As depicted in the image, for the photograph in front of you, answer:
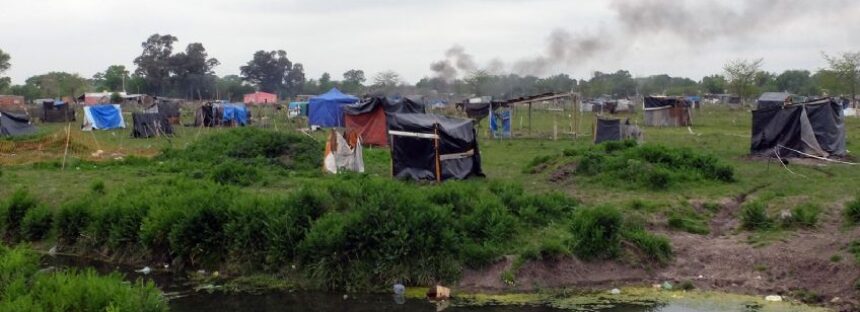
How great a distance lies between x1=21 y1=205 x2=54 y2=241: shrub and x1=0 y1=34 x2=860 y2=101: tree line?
52.1m

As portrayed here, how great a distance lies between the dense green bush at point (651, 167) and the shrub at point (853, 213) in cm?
408

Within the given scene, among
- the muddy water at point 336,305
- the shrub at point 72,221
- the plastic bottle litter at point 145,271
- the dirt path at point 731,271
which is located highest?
the shrub at point 72,221

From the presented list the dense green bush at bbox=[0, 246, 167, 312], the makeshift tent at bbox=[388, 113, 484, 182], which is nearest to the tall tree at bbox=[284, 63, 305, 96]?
the makeshift tent at bbox=[388, 113, 484, 182]

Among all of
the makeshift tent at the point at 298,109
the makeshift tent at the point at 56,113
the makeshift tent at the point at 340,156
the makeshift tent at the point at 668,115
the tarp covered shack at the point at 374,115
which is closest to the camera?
the makeshift tent at the point at 340,156

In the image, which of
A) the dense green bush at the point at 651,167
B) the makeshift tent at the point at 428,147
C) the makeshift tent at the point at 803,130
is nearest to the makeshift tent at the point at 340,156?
the makeshift tent at the point at 428,147

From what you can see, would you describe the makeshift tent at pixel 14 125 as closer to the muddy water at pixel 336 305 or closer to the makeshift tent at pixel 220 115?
the makeshift tent at pixel 220 115

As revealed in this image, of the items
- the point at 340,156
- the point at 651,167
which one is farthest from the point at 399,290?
the point at 340,156

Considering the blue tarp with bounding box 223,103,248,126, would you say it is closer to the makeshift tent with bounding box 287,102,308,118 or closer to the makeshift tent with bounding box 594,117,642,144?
the makeshift tent with bounding box 287,102,308,118

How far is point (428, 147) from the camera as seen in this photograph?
60.0 feet

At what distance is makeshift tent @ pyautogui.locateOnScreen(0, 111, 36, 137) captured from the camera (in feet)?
124

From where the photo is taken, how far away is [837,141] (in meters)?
23.4

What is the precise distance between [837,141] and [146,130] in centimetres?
2764

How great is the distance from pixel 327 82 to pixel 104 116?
8933 centimetres

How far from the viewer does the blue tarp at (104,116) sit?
44.2 metres
